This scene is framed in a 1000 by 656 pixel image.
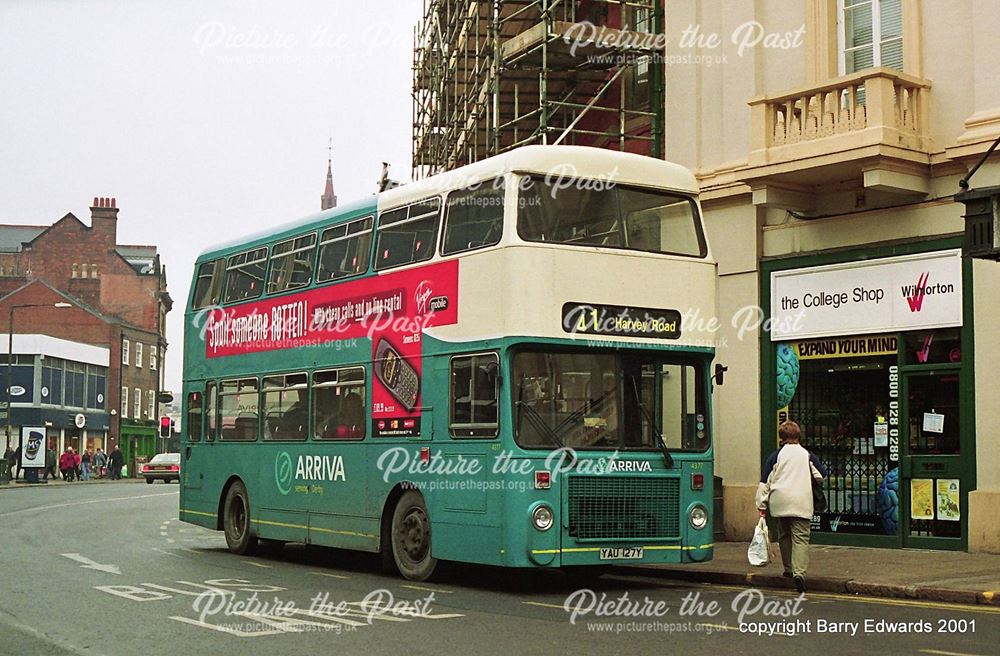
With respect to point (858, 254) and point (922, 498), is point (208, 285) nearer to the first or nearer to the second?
point (858, 254)

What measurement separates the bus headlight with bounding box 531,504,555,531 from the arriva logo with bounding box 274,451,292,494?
223 inches

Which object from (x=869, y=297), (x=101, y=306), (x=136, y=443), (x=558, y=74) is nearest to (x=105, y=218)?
(x=101, y=306)

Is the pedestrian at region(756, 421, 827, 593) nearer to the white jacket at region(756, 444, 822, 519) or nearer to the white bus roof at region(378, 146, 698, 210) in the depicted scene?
the white jacket at region(756, 444, 822, 519)

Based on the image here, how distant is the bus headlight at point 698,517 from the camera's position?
1377 cm

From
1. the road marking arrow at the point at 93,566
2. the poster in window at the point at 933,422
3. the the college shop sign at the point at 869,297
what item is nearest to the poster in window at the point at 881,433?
the poster in window at the point at 933,422

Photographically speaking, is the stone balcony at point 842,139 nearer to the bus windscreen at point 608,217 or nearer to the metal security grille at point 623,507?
the bus windscreen at point 608,217

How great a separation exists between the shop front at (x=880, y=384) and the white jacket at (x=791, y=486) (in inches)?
150

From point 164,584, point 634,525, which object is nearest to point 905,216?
point 634,525

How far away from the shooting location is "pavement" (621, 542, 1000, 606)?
12523mm

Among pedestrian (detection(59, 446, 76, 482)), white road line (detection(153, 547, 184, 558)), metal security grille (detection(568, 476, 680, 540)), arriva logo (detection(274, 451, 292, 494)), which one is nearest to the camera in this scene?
metal security grille (detection(568, 476, 680, 540))

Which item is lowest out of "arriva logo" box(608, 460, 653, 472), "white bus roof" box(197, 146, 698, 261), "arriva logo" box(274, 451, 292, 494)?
"arriva logo" box(274, 451, 292, 494)

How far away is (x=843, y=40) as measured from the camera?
18812 mm

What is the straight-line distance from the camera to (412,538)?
14641 millimetres

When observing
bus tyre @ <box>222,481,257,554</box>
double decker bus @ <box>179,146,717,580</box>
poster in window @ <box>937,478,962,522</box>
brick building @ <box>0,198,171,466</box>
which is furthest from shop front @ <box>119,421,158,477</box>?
poster in window @ <box>937,478,962,522</box>
